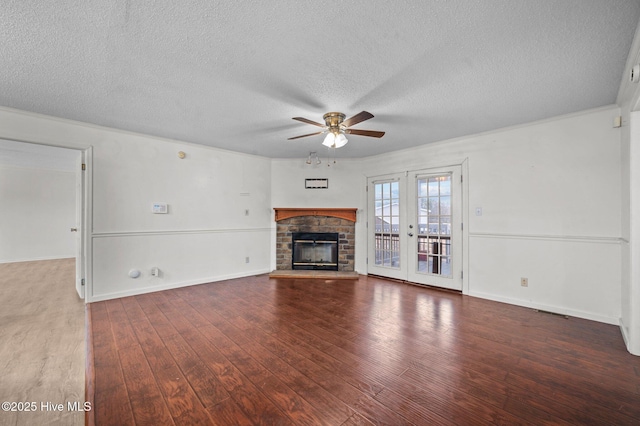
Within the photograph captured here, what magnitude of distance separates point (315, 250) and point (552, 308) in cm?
374

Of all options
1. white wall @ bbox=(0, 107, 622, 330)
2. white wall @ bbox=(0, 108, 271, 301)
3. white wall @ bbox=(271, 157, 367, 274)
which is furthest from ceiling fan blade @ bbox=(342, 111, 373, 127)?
white wall @ bbox=(0, 108, 271, 301)

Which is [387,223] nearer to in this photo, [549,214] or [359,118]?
[549,214]

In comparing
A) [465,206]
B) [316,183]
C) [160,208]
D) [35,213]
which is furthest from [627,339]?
[35,213]

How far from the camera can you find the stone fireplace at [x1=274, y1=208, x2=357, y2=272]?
211 inches

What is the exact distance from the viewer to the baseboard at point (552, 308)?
2.94m

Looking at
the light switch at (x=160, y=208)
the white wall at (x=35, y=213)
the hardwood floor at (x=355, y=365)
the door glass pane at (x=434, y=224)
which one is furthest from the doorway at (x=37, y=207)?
the door glass pane at (x=434, y=224)

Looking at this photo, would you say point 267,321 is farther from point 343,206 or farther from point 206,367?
point 343,206

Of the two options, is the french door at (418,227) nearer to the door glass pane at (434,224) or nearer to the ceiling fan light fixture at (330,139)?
the door glass pane at (434,224)

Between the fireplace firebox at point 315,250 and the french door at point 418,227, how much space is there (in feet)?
2.44

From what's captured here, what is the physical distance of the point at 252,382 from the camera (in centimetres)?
188

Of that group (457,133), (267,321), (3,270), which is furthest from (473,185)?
(3,270)

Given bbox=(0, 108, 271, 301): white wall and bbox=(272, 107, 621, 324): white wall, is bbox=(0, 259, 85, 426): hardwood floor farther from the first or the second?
bbox=(272, 107, 621, 324): white wall

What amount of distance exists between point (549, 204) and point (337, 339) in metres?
3.11

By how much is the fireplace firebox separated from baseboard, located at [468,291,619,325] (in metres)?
2.54
